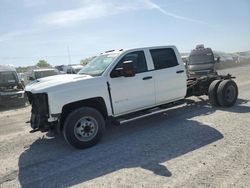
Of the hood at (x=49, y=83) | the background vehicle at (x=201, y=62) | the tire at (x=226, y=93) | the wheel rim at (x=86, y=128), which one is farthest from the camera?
the background vehicle at (x=201, y=62)

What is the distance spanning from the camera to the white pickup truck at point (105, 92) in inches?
248

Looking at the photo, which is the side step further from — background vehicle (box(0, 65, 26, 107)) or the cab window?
background vehicle (box(0, 65, 26, 107))

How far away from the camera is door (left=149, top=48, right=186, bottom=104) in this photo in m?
7.88

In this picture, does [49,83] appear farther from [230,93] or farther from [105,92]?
[230,93]

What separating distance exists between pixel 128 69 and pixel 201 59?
10236 millimetres

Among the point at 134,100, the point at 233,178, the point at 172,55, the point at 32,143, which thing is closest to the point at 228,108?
the point at 172,55

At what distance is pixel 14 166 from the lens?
229 inches

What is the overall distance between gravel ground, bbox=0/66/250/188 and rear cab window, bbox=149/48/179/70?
5.02ft

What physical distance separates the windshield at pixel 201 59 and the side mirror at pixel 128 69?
991 centimetres

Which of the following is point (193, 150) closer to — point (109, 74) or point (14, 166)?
point (109, 74)

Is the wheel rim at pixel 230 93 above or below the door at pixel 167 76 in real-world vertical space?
below

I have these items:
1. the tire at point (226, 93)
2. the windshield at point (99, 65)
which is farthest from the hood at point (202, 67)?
the windshield at point (99, 65)

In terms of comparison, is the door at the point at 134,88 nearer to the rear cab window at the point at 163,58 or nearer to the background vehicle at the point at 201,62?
the rear cab window at the point at 163,58

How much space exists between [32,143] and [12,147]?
46 centimetres
